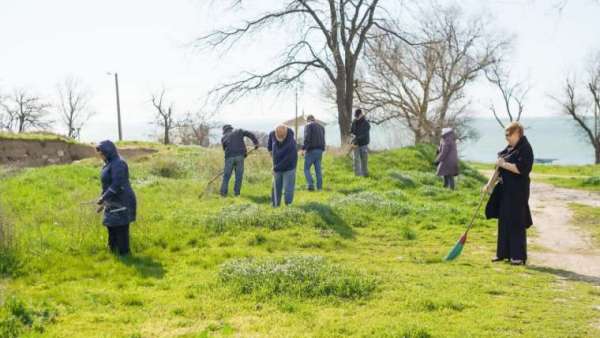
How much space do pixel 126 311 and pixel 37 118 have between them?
61.7 meters

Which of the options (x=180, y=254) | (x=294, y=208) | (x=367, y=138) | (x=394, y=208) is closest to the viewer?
(x=180, y=254)

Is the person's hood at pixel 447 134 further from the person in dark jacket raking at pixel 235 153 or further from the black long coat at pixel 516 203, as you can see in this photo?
the black long coat at pixel 516 203

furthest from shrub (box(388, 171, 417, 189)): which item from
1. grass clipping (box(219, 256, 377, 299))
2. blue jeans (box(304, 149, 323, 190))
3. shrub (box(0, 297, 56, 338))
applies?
shrub (box(0, 297, 56, 338))

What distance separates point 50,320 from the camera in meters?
5.48

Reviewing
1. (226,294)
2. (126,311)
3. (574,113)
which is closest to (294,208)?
(226,294)

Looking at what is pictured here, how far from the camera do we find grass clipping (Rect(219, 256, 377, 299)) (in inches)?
243

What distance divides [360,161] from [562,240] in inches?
302

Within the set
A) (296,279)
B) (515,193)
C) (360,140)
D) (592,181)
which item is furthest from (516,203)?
(592,181)

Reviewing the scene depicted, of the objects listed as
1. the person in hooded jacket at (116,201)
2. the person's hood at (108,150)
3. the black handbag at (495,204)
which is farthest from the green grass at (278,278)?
the person's hood at (108,150)

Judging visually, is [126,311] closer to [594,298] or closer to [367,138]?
[594,298]

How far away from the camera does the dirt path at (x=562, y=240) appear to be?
306 inches

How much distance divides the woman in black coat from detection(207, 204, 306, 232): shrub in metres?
3.40

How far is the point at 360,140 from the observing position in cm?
1589

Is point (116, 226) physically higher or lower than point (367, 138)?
lower
